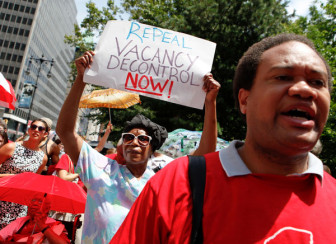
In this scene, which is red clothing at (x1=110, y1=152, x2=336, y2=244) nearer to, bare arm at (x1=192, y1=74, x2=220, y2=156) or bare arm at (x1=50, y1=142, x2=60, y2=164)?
bare arm at (x1=192, y1=74, x2=220, y2=156)

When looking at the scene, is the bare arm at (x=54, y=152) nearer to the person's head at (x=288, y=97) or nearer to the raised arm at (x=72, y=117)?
the raised arm at (x=72, y=117)

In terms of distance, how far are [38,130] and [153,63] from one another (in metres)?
2.49

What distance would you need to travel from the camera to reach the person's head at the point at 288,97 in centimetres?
111

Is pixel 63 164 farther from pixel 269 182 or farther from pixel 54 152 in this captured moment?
pixel 269 182

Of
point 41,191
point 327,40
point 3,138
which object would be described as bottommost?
point 41,191

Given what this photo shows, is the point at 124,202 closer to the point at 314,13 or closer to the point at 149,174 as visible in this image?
the point at 149,174

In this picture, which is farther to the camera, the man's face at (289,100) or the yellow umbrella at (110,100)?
the yellow umbrella at (110,100)

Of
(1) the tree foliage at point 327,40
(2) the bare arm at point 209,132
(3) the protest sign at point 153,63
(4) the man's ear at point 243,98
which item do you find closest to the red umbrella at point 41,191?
(3) the protest sign at point 153,63

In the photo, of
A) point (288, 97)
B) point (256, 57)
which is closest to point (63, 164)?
point (256, 57)

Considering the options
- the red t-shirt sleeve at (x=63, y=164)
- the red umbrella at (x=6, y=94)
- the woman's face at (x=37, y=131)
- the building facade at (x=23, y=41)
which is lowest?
the red t-shirt sleeve at (x=63, y=164)

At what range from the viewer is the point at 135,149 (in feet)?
8.29

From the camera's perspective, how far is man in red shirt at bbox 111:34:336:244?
1.05 meters

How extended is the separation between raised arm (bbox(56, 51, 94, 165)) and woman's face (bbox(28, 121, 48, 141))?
7.14 feet

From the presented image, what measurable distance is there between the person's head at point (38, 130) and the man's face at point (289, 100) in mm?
3561
